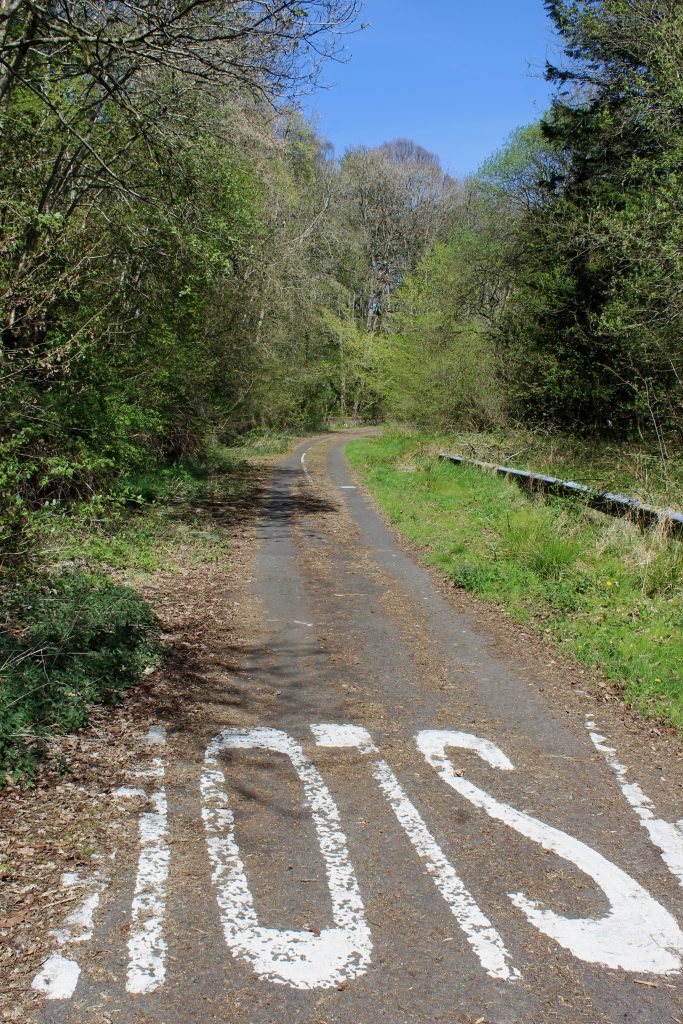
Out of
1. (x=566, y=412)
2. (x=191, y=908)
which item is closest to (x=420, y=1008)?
(x=191, y=908)

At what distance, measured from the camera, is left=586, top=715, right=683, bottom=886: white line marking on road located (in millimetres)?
4176

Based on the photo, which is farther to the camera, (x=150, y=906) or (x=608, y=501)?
(x=608, y=501)

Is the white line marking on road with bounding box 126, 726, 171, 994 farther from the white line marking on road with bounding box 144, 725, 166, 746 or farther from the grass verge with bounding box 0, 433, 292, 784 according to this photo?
the grass verge with bounding box 0, 433, 292, 784

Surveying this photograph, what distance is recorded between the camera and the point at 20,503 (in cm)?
538

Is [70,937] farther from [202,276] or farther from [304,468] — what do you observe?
[304,468]

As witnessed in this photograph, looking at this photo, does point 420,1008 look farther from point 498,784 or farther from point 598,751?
point 598,751

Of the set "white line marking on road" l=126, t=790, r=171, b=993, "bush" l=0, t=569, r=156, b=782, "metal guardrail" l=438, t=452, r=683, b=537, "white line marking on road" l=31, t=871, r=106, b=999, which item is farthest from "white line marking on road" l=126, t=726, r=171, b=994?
"metal guardrail" l=438, t=452, r=683, b=537

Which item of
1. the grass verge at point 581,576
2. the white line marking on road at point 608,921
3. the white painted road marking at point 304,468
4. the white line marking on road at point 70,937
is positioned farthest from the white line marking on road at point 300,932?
the white painted road marking at point 304,468

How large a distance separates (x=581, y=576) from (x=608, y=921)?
592 cm

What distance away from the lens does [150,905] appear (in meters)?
3.62

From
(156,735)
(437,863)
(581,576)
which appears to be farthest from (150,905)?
(581,576)

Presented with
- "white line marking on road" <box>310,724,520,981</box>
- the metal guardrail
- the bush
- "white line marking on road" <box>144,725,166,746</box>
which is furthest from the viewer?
the metal guardrail

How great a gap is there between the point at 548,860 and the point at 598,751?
1.57 m

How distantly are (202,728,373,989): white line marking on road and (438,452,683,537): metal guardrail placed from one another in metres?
6.28
